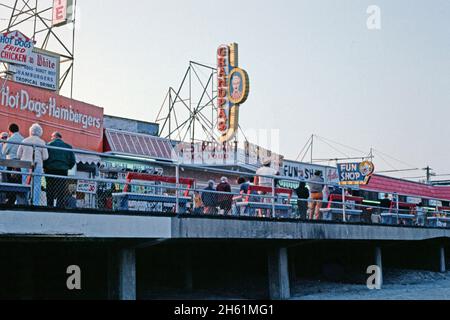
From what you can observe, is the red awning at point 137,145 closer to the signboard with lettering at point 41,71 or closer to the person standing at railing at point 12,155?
the signboard with lettering at point 41,71

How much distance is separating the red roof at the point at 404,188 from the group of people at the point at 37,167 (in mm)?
30072

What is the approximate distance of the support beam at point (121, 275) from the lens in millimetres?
13320

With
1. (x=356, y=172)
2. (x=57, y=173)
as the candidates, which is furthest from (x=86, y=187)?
(x=356, y=172)

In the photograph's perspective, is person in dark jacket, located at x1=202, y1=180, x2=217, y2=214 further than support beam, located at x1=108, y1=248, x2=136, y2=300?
Yes

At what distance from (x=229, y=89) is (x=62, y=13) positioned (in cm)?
1106

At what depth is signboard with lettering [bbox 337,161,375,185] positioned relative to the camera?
41.3 m

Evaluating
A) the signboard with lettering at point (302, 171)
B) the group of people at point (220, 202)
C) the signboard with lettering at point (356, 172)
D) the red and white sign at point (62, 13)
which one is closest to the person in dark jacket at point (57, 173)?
the group of people at point (220, 202)

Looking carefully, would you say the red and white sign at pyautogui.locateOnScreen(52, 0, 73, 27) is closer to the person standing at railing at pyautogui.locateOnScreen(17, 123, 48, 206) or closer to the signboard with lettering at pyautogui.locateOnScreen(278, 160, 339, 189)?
the signboard with lettering at pyautogui.locateOnScreen(278, 160, 339, 189)

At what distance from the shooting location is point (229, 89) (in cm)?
3916

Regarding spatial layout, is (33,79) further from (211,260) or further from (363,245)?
(363,245)

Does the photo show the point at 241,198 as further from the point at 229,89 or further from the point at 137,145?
the point at 229,89

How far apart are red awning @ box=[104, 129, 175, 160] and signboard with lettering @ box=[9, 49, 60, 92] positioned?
295 cm

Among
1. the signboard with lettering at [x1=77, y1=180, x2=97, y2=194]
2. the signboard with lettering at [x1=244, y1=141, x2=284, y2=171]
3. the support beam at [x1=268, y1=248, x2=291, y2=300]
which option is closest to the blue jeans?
the signboard with lettering at [x1=77, y1=180, x2=97, y2=194]
